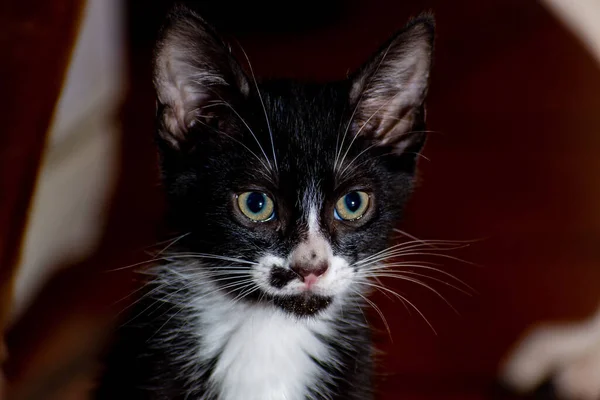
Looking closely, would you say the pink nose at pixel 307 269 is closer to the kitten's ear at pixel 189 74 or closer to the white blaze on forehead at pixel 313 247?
the white blaze on forehead at pixel 313 247

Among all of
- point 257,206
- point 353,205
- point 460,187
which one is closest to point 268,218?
point 257,206

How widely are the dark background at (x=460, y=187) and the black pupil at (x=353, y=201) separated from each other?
0.20 meters

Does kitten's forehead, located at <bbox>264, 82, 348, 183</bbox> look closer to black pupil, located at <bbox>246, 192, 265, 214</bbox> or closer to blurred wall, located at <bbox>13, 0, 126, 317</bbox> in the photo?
black pupil, located at <bbox>246, 192, 265, 214</bbox>

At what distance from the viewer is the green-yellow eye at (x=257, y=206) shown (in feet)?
3.63

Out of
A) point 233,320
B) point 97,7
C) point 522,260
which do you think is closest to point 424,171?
point 522,260

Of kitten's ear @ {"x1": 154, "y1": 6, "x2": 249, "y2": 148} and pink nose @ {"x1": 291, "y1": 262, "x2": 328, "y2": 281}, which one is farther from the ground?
kitten's ear @ {"x1": 154, "y1": 6, "x2": 249, "y2": 148}

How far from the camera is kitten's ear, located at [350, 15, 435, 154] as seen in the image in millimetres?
1050

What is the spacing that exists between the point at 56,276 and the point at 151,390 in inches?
40.5

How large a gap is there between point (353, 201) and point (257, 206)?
0.14 metres

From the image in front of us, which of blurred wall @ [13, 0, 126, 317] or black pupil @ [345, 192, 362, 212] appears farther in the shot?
blurred wall @ [13, 0, 126, 317]

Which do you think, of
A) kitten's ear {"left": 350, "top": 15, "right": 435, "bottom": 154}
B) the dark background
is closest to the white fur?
the dark background

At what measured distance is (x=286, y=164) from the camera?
44.0 inches

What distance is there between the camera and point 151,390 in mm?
1174

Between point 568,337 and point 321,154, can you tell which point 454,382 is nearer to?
point 568,337
